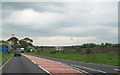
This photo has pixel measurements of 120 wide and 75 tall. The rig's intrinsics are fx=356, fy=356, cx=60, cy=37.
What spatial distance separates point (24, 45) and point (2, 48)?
119 m

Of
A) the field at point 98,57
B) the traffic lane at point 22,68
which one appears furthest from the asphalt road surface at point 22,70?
the field at point 98,57

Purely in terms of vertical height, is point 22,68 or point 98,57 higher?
point 98,57

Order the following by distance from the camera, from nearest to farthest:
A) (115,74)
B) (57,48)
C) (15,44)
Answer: (115,74) < (57,48) < (15,44)

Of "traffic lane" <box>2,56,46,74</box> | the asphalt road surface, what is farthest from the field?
the asphalt road surface

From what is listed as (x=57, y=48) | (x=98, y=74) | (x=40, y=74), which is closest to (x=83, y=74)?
(x=98, y=74)

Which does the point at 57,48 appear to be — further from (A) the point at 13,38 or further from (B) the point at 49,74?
(B) the point at 49,74

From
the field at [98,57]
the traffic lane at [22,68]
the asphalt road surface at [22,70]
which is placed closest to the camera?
the asphalt road surface at [22,70]

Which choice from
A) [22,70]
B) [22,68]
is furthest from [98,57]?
[22,70]

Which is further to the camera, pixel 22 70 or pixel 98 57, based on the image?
pixel 98 57

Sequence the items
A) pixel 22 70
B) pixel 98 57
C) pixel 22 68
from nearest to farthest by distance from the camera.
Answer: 1. pixel 22 70
2. pixel 22 68
3. pixel 98 57

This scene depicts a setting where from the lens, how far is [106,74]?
23781 millimetres

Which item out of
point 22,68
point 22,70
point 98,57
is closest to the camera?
point 22,70

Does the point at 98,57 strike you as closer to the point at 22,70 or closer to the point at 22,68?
the point at 22,68

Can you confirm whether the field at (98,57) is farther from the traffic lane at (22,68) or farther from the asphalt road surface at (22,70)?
the asphalt road surface at (22,70)
